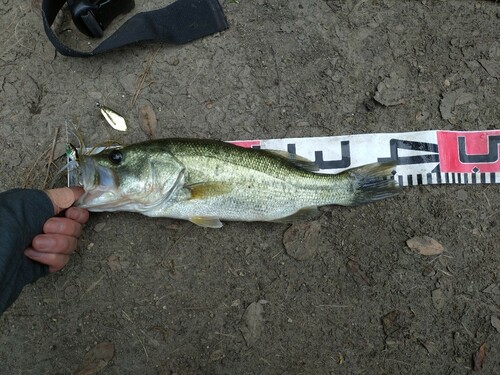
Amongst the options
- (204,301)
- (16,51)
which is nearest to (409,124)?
(204,301)

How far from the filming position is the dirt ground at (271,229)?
351 centimetres

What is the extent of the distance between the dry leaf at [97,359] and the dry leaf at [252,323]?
3.57 ft

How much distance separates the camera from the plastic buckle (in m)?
3.52

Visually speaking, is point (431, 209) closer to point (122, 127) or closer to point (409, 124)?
point (409, 124)

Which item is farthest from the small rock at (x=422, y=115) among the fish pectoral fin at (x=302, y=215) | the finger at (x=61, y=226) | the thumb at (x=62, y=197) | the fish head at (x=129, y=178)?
the finger at (x=61, y=226)

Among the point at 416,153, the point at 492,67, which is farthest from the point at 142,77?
the point at 492,67

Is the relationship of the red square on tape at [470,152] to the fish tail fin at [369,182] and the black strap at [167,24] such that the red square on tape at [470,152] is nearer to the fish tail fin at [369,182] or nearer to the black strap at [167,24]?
the fish tail fin at [369,182]

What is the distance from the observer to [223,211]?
3.33 metres

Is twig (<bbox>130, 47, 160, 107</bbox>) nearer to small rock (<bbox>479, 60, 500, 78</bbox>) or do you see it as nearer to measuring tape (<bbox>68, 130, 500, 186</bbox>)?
measuring tape (<bbox>68, 130, 500, 186</bbox>)

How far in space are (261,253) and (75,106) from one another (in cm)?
204

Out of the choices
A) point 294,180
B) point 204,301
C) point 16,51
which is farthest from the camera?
point 16,51

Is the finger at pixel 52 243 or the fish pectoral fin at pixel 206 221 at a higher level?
the finger at pixel 52 243

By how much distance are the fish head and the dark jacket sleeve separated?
29cm

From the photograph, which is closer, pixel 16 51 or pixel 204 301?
pixel 204 301
